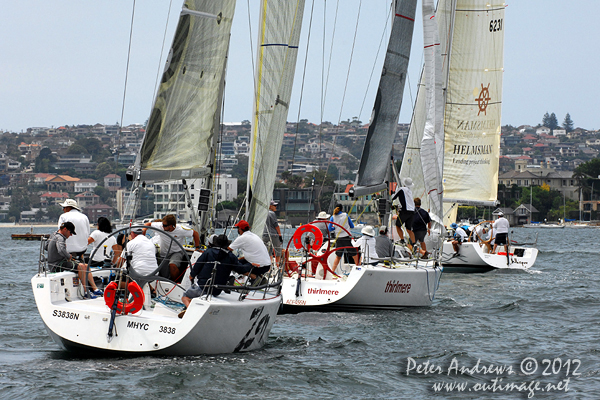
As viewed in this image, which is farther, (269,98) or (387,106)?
(387,106)

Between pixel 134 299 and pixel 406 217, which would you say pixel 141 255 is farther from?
pixel 406 217

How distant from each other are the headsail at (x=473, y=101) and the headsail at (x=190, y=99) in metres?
14.9

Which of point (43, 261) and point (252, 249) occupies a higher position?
point (252, 249)

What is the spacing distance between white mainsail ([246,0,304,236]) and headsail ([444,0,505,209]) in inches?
589

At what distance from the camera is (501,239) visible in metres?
22.5

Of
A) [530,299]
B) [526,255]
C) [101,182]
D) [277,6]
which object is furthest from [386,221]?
[101,182]

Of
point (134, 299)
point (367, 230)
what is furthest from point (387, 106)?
point (134, 299)

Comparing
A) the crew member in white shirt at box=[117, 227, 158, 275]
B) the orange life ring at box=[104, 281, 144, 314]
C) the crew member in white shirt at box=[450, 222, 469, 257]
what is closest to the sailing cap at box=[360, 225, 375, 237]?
the crew member in white shirt at box=[117, 227, 158, 275]

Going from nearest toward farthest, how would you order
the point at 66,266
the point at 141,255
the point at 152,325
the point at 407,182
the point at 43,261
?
the point at 152,325 < the point at 141,255 < the point at 43,261 < the point at 66,266 < the point at 407,182

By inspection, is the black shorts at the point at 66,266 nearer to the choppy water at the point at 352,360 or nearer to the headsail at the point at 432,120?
the choppy water at the point at 352,360

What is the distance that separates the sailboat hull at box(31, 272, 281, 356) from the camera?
8.12m

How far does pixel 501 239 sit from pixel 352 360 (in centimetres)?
1426

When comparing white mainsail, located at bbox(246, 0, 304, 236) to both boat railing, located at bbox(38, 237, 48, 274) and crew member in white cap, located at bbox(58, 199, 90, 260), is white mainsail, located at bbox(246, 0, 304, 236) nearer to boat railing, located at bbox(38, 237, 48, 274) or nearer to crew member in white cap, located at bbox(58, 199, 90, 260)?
crew member in white cap, located at bbox(58, 199, 90, 260)

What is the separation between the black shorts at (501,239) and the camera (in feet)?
73.4
